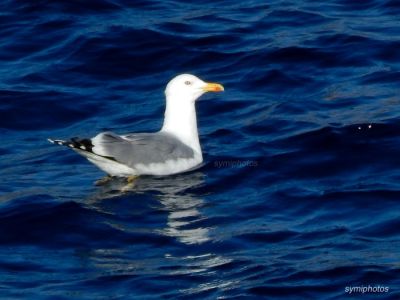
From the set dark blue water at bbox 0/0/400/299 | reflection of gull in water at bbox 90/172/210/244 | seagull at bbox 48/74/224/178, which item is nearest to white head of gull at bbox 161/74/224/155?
seagull at bbox 48/74/224/178

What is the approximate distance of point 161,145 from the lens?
1288 cm

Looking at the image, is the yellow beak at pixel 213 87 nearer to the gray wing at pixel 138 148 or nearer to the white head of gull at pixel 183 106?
the white head of gull at pixel 183 106

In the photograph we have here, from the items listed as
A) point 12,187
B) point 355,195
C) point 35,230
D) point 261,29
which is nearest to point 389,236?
point 355,195

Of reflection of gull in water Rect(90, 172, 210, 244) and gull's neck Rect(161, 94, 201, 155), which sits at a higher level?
gull's neck Rect(161, 94, 201, 155)

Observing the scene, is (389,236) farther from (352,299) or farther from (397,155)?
(397,155)

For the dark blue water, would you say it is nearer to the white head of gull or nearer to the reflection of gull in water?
the reflection of gull in water

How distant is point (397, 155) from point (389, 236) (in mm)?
2281

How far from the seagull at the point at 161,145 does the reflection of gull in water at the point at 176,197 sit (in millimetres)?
112

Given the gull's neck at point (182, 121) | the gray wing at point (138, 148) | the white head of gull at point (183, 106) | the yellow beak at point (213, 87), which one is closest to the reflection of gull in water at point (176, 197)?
the gray wing at point (138, 148)

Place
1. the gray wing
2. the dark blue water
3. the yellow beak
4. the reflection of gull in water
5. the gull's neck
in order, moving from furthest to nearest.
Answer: the yellow beak, the gull's neck, the gray wing, the reflection of gull in water, the dark blue water

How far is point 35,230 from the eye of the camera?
11.5m

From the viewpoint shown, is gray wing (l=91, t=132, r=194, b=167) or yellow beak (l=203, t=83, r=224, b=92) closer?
gray wing (l=91, t=132, r=194, b=167)

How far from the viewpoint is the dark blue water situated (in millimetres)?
10172

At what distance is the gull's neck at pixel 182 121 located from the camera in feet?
44.0
